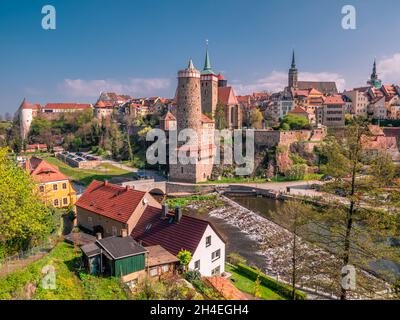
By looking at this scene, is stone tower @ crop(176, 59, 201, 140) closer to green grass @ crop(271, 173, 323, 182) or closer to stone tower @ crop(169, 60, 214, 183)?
stone tower @ crop(169, 60, 214, 183)

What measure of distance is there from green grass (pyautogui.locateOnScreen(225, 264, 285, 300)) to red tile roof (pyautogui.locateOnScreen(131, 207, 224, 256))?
3.38 meters

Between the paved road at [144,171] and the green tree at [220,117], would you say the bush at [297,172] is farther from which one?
the paved road at [144,171]

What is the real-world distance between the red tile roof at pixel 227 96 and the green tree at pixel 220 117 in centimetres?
206

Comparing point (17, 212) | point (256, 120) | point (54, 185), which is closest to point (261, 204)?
point (54, 185)

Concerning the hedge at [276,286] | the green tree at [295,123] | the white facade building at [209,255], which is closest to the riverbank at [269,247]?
the hedge at [276,286]

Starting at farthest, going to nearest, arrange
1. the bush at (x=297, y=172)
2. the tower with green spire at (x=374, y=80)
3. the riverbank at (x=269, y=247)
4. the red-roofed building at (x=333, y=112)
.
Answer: the tower with green spire at (x=374, y=80), the red-roofed building at (x=333, y=112), the bush at (x=297, y=172), the riverbank at (x=269, y=247)

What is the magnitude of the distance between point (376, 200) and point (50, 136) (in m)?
90.8

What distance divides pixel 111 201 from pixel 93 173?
110 ft

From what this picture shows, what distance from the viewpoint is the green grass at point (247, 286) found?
54.3 ft

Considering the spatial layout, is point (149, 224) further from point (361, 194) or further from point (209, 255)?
point (361, 194)

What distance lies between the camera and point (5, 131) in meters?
97.6

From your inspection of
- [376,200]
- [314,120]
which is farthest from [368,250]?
[314,120]
